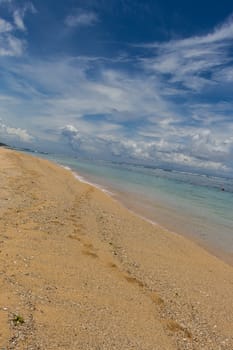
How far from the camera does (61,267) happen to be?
31.0 ft

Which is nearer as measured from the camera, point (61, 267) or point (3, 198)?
point (61, 267)

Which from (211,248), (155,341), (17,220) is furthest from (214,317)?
(211,248)

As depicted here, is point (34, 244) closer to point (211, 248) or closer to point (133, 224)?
point (133, 224)

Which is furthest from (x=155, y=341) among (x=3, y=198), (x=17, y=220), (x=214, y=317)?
(x=3, y=198)

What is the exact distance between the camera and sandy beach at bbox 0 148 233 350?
6352mm

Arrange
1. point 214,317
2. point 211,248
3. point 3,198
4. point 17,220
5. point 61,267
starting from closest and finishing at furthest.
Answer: point 214,317
point 61,267
point 17,220
point 3,198
point 211,248

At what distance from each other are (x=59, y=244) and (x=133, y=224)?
→ 25.7ft

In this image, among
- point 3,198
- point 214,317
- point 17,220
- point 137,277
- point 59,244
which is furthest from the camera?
point 3,198

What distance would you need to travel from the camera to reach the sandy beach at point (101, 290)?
6.35 m

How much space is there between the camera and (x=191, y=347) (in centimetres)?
691

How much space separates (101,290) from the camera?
8.54m

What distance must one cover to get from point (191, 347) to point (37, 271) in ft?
13.8

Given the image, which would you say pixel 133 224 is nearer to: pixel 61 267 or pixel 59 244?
pixel 59 244

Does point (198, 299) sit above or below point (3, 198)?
below
